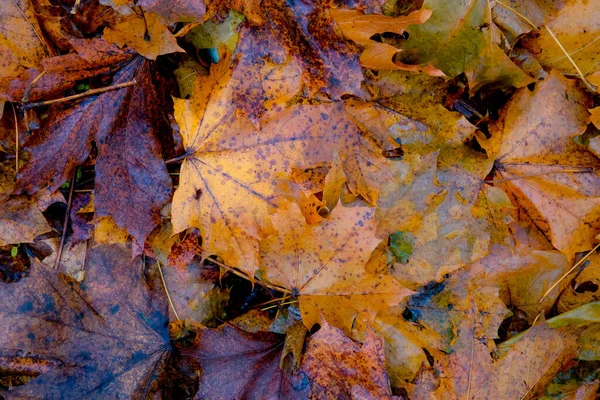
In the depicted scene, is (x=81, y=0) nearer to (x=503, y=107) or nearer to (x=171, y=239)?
(x=171, y=239)

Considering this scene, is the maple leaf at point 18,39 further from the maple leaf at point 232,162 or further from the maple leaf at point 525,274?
the maple leaf at point 525,274

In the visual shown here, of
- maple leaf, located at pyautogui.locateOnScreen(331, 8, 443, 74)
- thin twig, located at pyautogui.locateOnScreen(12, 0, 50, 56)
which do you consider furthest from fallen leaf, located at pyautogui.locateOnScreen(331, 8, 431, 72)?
thin twig, located at pyautogui.locateOnScreen(12, 0, 50, 56)

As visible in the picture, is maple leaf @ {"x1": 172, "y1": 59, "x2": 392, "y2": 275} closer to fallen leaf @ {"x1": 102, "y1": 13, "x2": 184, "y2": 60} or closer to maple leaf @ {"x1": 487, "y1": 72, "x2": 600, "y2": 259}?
fallen leaf @ {"x1": 102, "y1": 13, "x2": 184, "y2": 60}

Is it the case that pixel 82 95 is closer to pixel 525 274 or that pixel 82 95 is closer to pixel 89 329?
pixel 89 329

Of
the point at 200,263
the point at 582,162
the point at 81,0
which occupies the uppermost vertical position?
the point at 81,0

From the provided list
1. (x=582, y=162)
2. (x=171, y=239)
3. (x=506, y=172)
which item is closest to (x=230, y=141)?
(x=171, y=239)

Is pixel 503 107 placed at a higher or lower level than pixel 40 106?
higher
